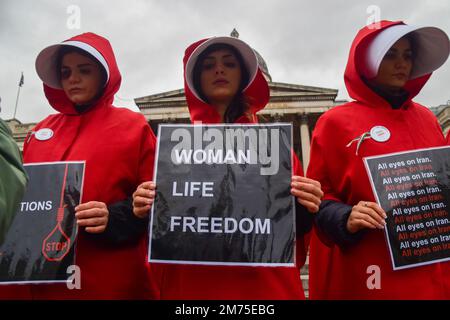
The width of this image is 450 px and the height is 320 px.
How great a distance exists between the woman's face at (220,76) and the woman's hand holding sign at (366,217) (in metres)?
1.26

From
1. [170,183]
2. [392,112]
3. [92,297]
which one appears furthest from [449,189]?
[92,297]

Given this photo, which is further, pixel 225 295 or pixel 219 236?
pixel 225 295

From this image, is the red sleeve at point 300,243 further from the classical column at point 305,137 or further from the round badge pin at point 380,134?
the classical column at point 305,137

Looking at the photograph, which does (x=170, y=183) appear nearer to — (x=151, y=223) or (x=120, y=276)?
(x=151, y=223)

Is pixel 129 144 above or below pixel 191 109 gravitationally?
below

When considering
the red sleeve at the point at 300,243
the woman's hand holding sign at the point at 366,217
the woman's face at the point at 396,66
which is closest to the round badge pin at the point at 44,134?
the red sleeve at the point at 300,243

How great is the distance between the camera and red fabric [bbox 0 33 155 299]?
89.8 inches

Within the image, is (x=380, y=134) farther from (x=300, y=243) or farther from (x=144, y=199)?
(x=144, y=199)

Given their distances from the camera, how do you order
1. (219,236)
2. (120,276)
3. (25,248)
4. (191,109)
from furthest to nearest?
(191,109), (120,276), (25,248), (219,236)

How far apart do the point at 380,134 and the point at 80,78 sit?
2138 millimetres

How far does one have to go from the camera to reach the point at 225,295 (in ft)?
7.17

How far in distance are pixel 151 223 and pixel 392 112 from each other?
181cm

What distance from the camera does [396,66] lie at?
2.69 m

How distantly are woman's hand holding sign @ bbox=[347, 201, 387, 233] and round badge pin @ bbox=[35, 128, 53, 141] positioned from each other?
6.91 feet
